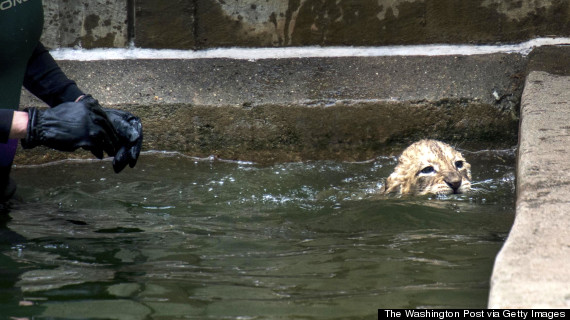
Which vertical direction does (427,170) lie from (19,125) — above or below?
below

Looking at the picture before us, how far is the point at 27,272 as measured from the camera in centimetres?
313

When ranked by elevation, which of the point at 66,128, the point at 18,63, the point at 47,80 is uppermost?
the point at 18,63

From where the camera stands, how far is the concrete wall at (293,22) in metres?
5.56

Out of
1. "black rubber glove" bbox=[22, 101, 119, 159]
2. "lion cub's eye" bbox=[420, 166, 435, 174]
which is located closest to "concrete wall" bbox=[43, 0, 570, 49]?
"lion cub's eye" bbox=[420, 166, 435, 174]

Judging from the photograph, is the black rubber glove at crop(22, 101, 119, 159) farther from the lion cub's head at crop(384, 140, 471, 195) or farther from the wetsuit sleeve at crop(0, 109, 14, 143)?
the lion cub's head at crop(384, 140, 471, 195)

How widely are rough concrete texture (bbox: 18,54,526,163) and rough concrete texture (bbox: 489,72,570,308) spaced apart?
88cm

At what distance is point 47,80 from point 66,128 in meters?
1.07

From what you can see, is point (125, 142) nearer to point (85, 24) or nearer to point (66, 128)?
point (66, 128)

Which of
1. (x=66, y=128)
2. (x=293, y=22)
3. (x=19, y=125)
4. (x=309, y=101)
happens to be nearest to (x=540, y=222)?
(x=66, y=128)

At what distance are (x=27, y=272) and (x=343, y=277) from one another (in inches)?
51.1

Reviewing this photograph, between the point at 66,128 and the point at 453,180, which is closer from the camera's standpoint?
the point at 66,128

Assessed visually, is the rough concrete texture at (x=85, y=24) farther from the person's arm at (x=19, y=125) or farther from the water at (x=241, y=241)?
the person's arm at (x=19, y=125)

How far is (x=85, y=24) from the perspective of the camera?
18.7ft

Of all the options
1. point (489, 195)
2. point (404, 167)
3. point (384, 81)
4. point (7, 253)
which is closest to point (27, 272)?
point (7, 253)
